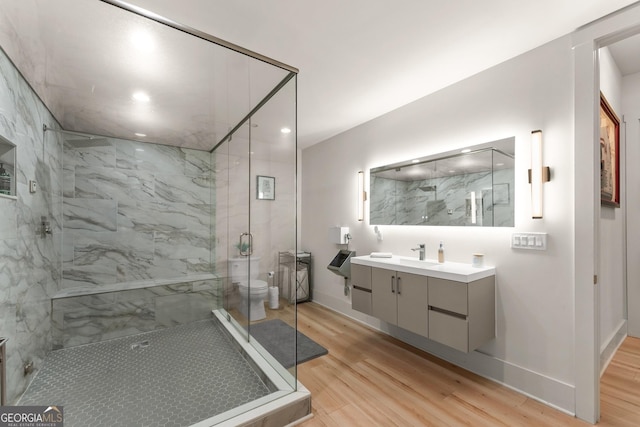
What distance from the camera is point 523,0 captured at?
1.63m

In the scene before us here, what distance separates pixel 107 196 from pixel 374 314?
7.85 ft

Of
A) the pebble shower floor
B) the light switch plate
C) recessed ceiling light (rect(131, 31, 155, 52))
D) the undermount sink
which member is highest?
recessed ceiling light (rect(131, 31, 155, 52))

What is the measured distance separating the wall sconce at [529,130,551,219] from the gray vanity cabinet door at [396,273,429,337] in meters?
0.95

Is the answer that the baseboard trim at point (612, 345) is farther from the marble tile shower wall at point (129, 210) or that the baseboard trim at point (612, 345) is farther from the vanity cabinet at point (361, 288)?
the marble tile shower wall at point (129, 210)

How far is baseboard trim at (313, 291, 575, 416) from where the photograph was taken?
1.91 meters

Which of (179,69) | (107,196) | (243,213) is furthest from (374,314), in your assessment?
(179,69)

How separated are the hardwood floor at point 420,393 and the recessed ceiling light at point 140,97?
2.44 meters

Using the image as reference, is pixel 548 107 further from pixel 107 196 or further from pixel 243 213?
pixel 107 196

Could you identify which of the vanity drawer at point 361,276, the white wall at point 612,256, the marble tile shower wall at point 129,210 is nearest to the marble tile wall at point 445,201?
the vanity drawer at point 361,276

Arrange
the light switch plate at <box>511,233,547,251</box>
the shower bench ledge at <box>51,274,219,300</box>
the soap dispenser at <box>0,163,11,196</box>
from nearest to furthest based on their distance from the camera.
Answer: the soap dispenser at <box>0,163,11,196</box>, the shower bench ledge at <box>51,274,219,300</box>, the light switch plate at <box>511,233,547,251</box>

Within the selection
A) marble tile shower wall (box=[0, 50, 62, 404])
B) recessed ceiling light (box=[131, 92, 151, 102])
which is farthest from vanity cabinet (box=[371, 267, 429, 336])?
marble tile shower wall (box=[0, 50, 62, 404])

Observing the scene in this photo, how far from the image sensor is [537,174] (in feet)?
6.79

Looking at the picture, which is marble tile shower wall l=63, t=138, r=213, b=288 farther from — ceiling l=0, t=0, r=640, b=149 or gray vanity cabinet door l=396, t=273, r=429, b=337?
gray vanity cabinet door l=396, t=273, r=429, b=337

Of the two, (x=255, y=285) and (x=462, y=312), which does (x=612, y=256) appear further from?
(x=255, y=285)
